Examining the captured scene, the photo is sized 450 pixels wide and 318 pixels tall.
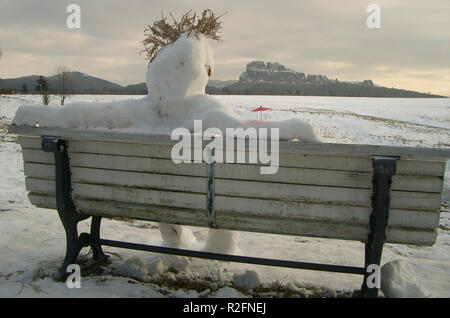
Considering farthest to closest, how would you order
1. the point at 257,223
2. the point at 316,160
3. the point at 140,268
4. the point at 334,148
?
1. the point at 140,268
2. the point at 257,223
3. the point at 316,160
4. the point at 334,148

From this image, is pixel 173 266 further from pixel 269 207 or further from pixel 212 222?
pixel 269 207

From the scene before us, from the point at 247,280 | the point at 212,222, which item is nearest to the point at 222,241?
the point at 247,280

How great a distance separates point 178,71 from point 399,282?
2102 millimetres

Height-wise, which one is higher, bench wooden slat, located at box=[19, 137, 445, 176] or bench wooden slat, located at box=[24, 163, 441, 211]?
bench wooden slat, located at box=[19, 137, 445, 176]

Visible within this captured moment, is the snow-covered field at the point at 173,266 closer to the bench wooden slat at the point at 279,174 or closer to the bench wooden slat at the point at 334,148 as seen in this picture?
the bench wooden slat at the point at 279,174

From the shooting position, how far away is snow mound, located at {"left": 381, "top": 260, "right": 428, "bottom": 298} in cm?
236

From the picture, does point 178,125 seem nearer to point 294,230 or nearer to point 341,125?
point 294,230

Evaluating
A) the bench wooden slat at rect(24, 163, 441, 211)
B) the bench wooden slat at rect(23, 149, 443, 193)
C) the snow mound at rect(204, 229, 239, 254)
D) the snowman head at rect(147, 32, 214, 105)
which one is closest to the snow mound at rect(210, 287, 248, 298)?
the snow mound at rect(204, 229, 239, 254)

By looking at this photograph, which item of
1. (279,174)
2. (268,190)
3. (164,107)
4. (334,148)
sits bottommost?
(268,190)

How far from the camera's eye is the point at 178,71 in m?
2.52

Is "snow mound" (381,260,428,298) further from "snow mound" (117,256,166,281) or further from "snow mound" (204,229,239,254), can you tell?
"snow mound" (117,256,166,281)

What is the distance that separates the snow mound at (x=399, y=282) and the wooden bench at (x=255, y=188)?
0.84ft
